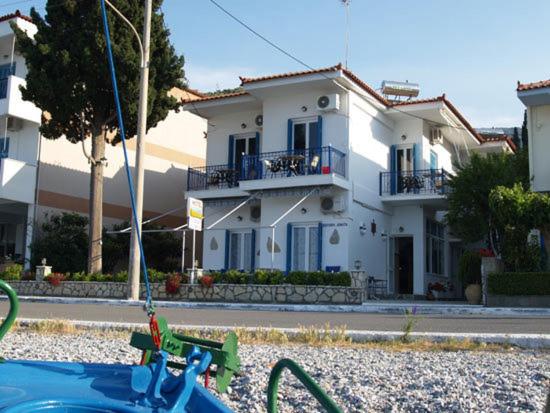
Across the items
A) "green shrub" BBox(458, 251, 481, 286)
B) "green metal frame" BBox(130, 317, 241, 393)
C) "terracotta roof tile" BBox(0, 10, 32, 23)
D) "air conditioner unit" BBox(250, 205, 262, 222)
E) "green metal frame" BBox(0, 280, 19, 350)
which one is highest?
"terracotta roof tile" BBox(0, 10, 32, 23)

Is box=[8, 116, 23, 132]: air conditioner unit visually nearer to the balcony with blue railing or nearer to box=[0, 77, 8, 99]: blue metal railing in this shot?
box=[0, 77, 8, 99]: blue metal railing

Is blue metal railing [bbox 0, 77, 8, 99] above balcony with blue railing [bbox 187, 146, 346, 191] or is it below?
above

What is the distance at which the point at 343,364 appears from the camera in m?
7.06

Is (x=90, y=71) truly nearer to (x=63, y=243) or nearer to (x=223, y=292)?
(x=63, y=243)

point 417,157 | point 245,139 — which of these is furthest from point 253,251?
point 417,157

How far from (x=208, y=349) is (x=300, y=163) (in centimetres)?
2046

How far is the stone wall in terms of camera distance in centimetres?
Answer: 1845

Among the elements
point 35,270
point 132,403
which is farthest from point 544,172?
point 132,403

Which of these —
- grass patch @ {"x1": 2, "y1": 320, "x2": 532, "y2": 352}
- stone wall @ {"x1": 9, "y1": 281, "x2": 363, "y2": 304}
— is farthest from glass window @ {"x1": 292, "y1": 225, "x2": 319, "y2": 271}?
grass patch @ {"x1": 2, "y1": 320, "x2": 532, "y2": 352}

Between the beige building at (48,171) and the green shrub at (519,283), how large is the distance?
14.1 meters

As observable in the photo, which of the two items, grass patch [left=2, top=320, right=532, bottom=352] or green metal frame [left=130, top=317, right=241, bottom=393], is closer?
green metal frame [left=130, top=317, right=241, bottom=393]

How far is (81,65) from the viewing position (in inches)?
877

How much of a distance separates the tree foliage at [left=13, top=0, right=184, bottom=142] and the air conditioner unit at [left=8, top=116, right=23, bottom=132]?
390 centimetres

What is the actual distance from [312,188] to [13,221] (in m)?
14.8
